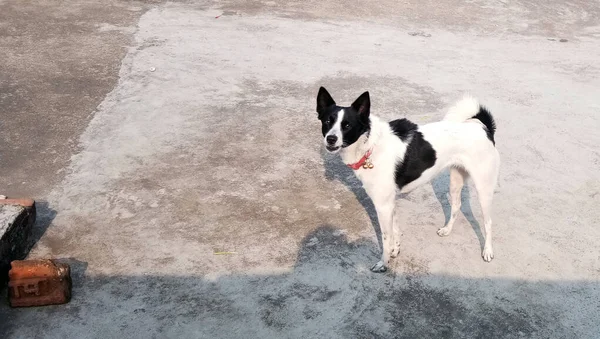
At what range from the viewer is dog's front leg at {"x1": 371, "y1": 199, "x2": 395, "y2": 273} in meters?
4.97

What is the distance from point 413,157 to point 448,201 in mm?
1474

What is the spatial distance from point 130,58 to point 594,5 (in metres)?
10.2

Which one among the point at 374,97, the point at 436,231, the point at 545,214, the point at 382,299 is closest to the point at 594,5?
the point at 374,97

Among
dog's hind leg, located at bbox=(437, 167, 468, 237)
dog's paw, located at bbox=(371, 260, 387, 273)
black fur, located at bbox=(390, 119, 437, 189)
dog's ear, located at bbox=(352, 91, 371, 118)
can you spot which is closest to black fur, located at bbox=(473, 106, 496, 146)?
dog's hind leg, located at bbox=(437, 167, 468, 237)

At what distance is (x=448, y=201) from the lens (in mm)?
6180

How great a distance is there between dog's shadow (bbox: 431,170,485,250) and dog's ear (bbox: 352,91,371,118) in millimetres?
1705

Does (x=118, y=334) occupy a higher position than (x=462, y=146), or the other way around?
(x=462, y=146)

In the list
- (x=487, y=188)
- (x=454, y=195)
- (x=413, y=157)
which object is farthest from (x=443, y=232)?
(x=413, y=157)

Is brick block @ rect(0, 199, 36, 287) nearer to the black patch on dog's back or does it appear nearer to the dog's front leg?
the dog's front leg

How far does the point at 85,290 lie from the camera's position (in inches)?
188

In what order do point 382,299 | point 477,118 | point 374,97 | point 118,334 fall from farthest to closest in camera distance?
point 374,97
point 477,118
point 382,299
point 118,334

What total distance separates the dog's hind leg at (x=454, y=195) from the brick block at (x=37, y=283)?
3317 millimetres

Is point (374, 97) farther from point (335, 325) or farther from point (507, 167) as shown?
point (335, 325)

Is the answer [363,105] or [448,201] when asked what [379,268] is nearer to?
[363,105]
